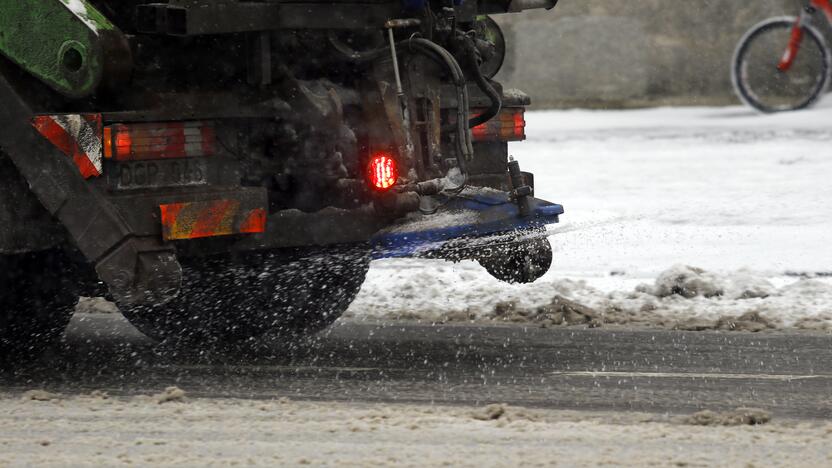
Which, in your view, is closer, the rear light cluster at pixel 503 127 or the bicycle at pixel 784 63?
the rear light cluster at pixel 503 127

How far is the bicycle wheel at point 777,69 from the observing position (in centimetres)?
1664

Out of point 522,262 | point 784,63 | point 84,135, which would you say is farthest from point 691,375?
point 784,63

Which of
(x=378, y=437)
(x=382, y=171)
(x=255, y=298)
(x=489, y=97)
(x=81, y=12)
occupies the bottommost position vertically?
(x=378, y=437)

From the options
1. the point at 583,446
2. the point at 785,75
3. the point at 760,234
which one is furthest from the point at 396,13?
the point at 785,75

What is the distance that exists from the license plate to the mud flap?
91 cm

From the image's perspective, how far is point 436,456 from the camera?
16.1ft

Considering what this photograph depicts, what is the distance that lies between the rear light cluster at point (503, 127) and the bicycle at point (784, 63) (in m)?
8.89

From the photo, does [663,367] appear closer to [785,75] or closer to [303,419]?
[303,419]

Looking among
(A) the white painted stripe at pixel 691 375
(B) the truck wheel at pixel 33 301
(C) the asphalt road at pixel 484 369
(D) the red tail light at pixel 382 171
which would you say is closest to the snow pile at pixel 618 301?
(C) the asphalt road at pixel 484 369

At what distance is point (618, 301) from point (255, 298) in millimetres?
2165

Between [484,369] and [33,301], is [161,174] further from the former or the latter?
[484,369]

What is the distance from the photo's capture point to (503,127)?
8.23 metres

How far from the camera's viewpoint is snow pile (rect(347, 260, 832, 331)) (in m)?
8.20

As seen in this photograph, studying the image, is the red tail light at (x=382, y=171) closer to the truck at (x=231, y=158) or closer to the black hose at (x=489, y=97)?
the truck at (x=231, y=158)
